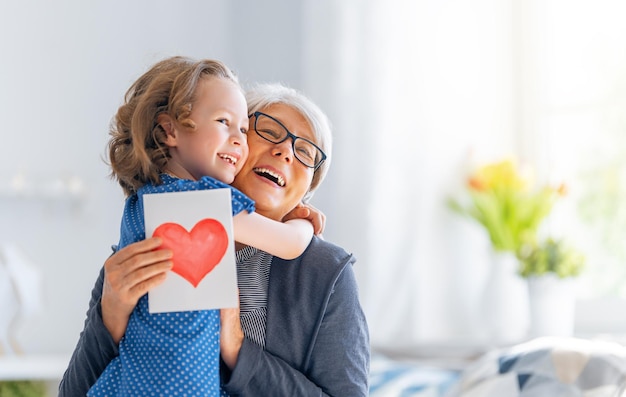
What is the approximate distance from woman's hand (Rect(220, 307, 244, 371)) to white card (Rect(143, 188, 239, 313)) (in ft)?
0.28

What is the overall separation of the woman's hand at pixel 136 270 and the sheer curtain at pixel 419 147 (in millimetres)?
1841

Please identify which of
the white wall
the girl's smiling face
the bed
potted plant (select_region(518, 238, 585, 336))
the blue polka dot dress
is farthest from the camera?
the white wall

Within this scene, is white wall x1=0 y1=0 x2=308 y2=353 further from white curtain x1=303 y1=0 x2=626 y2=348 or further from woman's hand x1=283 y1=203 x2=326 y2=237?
woman's hand x1=283 y1=203 x2=326 y2=237

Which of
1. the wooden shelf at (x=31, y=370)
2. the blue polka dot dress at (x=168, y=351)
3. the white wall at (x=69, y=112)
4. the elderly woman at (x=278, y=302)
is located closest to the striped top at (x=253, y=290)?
the elderly woman at (x=278, y=302)

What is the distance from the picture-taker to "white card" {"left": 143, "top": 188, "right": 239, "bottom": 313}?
116 cm

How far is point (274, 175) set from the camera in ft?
4.62

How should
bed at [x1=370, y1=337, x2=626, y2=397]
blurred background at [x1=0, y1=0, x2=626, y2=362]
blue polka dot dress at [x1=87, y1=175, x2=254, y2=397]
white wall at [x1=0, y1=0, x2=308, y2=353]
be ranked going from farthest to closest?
white wall at [x1=0, y1=0, x2=308, y2=353]
blurred background at [x1=0, y1=0, x2=626, y2=362]
bed at [x1=370, y1=337, x2=626, y2=397]
blue polka dot dress at [x1=87, y1=175, x2=254, y2=397]

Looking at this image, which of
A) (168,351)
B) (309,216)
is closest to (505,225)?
(309,216)

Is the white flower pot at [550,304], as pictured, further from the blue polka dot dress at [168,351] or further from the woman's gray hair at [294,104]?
the blue polka dot dress at [168,351]

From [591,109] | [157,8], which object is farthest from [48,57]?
[591,109]

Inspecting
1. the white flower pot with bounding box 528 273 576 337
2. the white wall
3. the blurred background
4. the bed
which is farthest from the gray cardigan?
the white wall

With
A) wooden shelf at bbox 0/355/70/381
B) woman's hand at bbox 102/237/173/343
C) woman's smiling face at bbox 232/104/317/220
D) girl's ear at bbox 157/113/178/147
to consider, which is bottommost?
wooden shelf at bbox 0/355/70/381

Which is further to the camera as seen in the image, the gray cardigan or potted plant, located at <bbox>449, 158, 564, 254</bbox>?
potted plant, located at <bbox>449, 158, 564, 254</bbox>

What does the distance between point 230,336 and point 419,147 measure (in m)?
1.88
